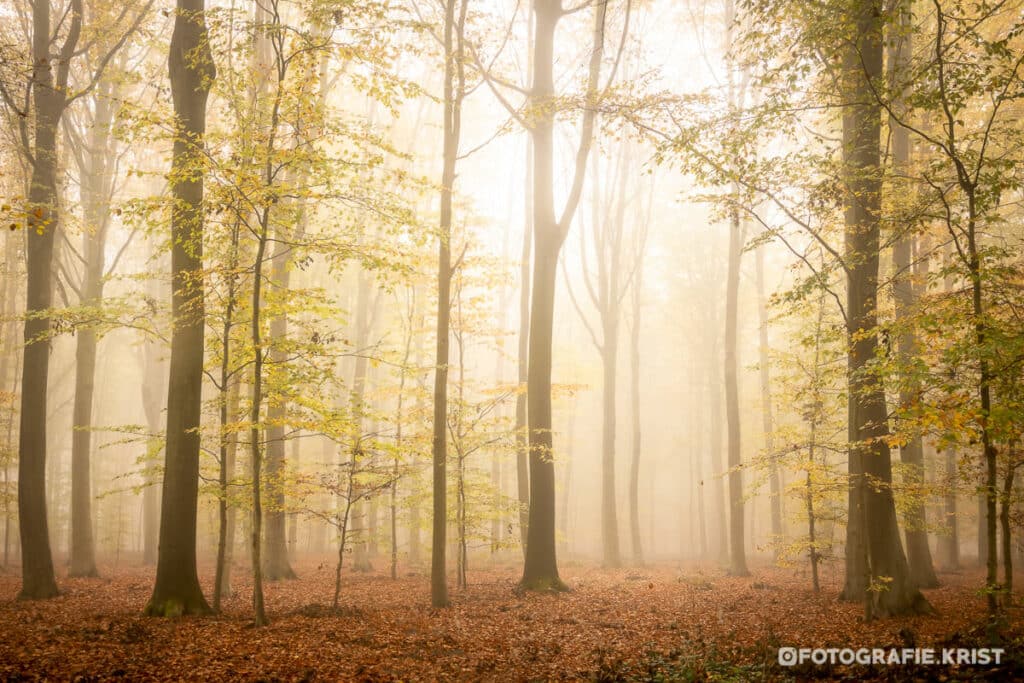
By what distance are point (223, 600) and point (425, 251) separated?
32.2 ft

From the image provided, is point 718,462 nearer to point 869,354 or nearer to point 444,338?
point 869,354

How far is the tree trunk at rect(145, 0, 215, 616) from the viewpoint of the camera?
349 inches

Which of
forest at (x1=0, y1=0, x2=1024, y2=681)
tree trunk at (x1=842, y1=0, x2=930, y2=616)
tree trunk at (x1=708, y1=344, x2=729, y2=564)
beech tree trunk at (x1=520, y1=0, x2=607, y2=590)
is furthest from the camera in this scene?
tree trunk at (x1=708, y1=344, x2=729, y2=564)

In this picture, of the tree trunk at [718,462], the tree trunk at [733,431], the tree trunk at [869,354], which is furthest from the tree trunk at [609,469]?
the tree trunk at [869,354]

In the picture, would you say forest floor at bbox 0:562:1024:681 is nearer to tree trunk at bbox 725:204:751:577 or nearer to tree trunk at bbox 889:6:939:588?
tree trunk at bbox 889:6:939:588

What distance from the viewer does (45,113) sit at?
11.8 metres

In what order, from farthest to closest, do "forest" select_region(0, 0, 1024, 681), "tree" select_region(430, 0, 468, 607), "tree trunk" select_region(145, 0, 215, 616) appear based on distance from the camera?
"tree" select_region(430, 0, 468, 607) < "tree trunk" select_region(145, 0, 215, 616) < "forest" select_region(0, 0, 1024, 681)

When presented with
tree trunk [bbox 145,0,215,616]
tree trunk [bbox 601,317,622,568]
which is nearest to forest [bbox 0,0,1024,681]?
tree trunk [bbox 145,0,215,616]

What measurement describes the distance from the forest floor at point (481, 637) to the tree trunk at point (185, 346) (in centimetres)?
65

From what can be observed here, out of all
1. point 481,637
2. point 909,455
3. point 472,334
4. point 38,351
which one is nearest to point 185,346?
point 38,351

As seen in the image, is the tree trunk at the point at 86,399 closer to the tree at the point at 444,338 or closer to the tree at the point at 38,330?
the tree at the point at 38,330

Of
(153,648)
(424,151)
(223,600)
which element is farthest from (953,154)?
(424,151)

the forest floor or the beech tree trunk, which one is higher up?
the beech tree trunk

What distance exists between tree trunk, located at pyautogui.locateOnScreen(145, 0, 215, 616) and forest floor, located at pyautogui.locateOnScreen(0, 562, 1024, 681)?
65 centimetres
